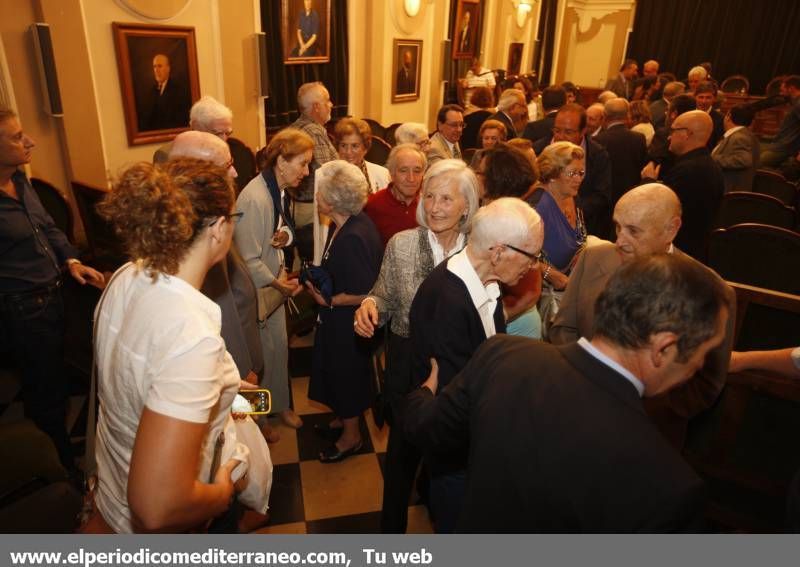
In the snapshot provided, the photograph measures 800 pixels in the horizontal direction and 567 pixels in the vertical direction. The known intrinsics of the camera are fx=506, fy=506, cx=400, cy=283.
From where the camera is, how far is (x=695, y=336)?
1071mm

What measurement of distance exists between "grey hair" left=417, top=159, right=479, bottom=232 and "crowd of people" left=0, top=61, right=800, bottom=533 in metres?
0.01

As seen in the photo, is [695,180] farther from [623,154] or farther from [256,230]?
[256,230]

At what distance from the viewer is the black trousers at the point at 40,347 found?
7.48 ft

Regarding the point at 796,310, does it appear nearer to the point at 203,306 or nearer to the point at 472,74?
the point at 203,306

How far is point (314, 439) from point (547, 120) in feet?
12.7

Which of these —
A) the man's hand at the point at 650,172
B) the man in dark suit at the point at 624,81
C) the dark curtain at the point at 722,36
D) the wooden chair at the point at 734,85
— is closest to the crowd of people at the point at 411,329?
the man's hand at the point at 650,172

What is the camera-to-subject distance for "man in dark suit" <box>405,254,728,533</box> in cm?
94

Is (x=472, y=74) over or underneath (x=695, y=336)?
over

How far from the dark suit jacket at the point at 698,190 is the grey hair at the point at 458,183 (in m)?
2.28

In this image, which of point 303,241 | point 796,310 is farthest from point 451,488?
point 303,241

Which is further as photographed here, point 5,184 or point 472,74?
point 472,74

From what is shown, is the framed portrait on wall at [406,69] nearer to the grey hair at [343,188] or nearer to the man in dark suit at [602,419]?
the grey hair at [343,188]

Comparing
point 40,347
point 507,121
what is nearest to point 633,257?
point 40,347

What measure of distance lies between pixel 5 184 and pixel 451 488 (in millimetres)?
2314
